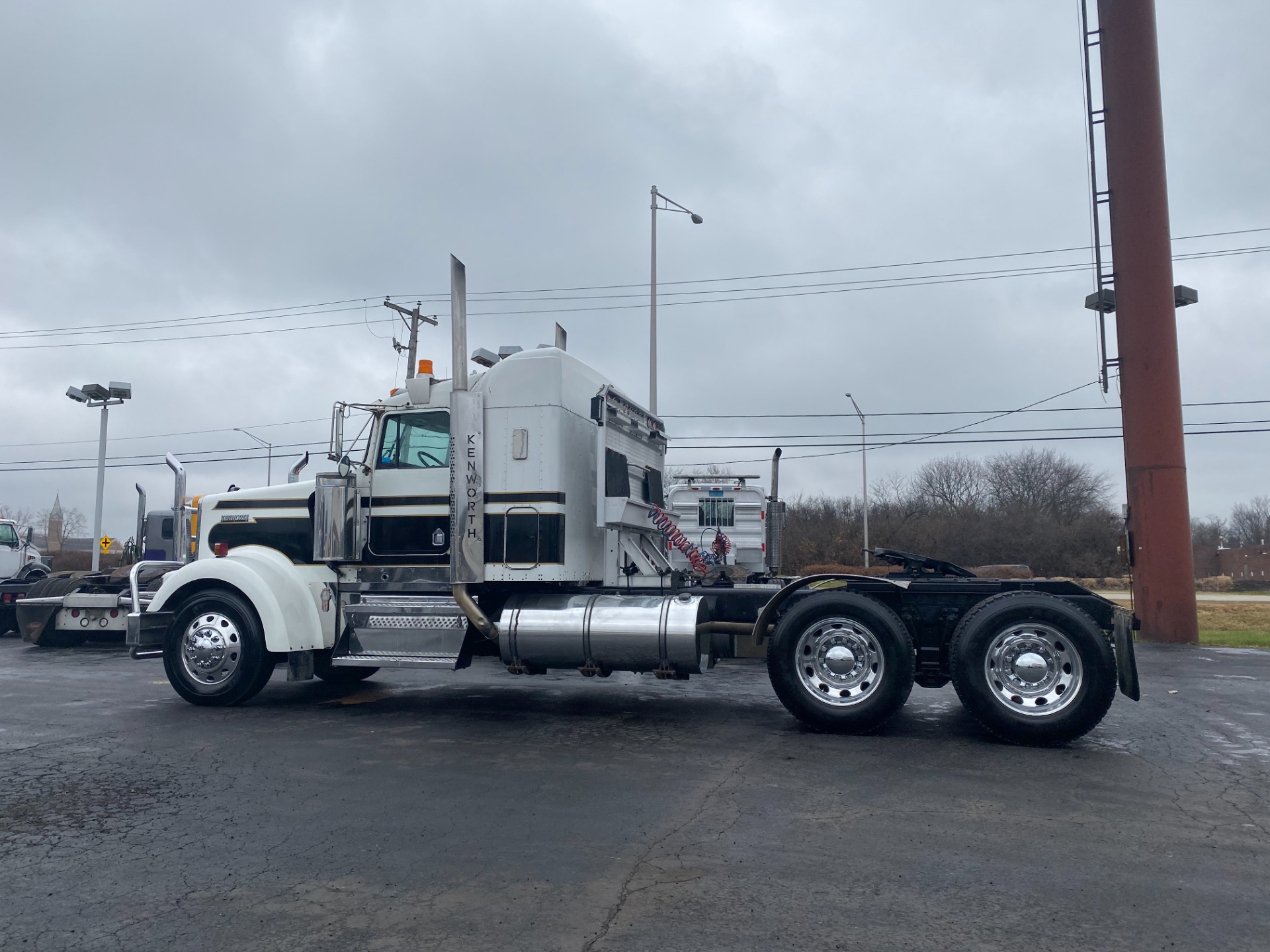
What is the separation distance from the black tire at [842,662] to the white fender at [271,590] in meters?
4.61

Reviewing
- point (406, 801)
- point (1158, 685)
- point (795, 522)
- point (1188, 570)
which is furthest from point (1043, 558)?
point (406, 801)

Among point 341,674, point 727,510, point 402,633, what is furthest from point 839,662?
point 727,510

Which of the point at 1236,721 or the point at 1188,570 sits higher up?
the point at 1188,570

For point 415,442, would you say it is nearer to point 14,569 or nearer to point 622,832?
point 622,832

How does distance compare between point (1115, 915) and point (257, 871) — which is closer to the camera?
point (1115, 915)

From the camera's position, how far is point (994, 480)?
58531 millimetres

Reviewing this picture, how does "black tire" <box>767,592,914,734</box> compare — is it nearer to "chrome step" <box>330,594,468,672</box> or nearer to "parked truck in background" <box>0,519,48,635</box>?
"chrome step" <box>330,594,468,672</box>

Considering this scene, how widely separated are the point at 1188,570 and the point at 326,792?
1603cm

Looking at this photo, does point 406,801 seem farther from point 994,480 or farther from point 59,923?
point 994,480

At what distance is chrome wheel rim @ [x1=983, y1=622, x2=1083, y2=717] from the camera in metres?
7.45

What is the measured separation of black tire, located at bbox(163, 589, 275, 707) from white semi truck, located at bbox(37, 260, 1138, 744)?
0.02 m

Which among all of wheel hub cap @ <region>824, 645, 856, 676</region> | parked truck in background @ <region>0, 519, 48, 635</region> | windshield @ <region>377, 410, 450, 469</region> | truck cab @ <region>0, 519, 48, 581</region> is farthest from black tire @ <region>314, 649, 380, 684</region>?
truck cab @ <region>0, 519, 48, 581</region>

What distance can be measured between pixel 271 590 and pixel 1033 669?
7.00m

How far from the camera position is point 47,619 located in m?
15.9
